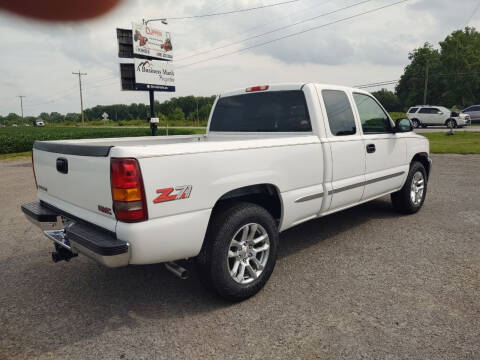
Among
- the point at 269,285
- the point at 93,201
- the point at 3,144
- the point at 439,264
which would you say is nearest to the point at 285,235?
the point at 269,285

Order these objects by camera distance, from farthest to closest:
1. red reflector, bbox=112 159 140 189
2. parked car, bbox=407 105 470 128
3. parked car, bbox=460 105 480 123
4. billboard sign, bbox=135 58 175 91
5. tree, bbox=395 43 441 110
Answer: tree, bbox=395 43 441 110 → parked car, bbox=460 105 480 123 → parked car, bbox=407 105 470 128 → billboard sign, bbox=135 58 175 91 → red reflector, bbox=112 159 140 189

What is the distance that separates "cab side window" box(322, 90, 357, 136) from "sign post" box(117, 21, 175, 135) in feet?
38.2

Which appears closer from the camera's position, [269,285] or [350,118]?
[269,285]

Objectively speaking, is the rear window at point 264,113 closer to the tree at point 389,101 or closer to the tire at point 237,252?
the tire at point 237,252

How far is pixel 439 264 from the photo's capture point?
3.66 meters

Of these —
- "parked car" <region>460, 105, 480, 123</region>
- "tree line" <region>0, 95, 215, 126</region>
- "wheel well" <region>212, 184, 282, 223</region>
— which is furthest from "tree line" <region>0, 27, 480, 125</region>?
"wheel well" <region>212, 184, 282, 223</region>

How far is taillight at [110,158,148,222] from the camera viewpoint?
7.47ft

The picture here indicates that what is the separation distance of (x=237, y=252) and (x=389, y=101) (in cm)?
9443

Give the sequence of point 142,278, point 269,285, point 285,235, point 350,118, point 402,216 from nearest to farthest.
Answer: point 269,285, point 142,278, point 350,118, point 285,235, point 402,216

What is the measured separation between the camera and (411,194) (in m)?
5.49

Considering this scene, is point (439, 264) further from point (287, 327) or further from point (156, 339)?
point (156, 339)

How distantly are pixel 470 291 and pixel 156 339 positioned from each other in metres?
2.74

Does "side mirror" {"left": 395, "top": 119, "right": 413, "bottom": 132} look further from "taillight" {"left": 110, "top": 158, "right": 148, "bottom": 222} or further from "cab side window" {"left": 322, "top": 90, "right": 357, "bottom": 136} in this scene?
"taillight" {"left": 110, "top": 158, "right": 148, "bottom": 222}

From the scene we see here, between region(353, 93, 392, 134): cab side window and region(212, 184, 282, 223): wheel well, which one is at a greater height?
region(353, 93, 392, 134): cab side window
